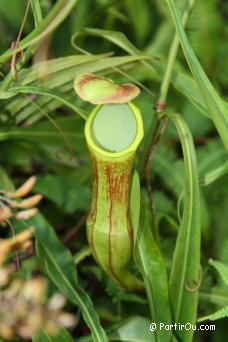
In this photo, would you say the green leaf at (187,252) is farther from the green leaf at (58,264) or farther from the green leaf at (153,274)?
the green leaf at (58,264)

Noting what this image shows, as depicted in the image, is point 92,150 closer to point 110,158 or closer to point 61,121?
point 110,158

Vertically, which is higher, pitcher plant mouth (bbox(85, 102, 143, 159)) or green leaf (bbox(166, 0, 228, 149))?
green leaf (bbox(166, 0, 228, 149))

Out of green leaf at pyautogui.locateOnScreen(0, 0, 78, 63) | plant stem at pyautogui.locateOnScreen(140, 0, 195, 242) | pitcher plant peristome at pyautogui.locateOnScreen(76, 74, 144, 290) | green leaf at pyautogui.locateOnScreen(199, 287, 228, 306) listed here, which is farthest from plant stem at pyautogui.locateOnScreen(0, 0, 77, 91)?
green leaf at pyautogui.locateOnScreen(199, 287, 228, 306)

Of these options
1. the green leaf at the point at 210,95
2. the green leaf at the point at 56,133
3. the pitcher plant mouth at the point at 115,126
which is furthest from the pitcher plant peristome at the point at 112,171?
the green leaf at the point at 56,133

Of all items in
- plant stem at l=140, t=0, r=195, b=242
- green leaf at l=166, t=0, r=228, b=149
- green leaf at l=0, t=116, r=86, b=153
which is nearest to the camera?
green leaf at l=166, t=0, r=228, b=149

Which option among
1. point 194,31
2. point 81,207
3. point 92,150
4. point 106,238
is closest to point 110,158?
point 92,150

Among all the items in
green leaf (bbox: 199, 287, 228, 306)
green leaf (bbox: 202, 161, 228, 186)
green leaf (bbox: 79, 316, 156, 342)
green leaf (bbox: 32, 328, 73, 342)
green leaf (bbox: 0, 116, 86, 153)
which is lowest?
green leaf (bbox: 199, 287, 228, 306)

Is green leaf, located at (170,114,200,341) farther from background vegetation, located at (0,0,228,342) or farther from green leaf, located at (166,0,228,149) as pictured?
green leaf, located at (166,0,228,149)
